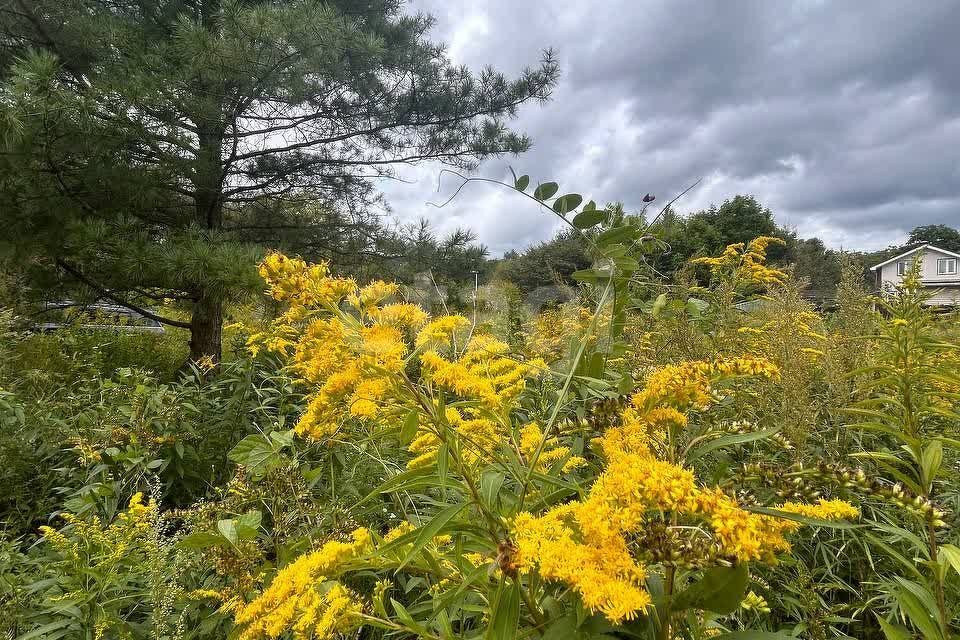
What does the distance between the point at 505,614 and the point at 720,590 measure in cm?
32

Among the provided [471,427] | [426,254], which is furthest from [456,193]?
[426,254]

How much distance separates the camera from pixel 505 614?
694mm

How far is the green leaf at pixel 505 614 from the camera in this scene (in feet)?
2.20

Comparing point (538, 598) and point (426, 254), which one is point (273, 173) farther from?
point (538, 598)

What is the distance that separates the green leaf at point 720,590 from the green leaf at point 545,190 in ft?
2.99

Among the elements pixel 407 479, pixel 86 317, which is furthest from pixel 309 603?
pixel 86 317

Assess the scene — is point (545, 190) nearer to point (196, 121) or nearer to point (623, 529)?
point (623, 529)

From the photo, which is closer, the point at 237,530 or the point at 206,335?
the point at 237,530

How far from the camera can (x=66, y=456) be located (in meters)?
2.51

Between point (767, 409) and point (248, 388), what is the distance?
2.78 metres

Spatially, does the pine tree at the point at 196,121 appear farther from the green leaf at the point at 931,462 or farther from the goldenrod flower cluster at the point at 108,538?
the green leaf at the point at 931,462

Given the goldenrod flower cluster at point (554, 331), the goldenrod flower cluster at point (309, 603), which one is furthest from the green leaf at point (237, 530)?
the goldenrod flower cluster at point (554, 331)

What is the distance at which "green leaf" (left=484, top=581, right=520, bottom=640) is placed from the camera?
0.67m

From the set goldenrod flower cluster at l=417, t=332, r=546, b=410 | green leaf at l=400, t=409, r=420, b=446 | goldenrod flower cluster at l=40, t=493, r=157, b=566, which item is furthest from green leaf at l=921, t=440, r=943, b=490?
goldenrod flower cluster at l=40, t=493, r=157, b=566
